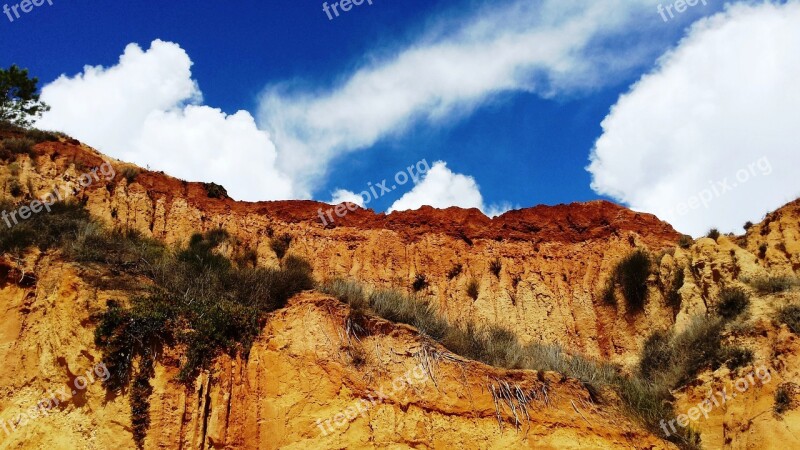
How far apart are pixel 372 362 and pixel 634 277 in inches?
430

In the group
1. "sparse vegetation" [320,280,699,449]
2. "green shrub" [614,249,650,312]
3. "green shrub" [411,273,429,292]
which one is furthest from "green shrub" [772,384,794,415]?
"green shrub" [411,273,429,292]

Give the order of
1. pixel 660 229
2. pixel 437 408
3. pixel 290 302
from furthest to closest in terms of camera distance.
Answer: pixel 660 229, pixel 290 302, pixel 437 408

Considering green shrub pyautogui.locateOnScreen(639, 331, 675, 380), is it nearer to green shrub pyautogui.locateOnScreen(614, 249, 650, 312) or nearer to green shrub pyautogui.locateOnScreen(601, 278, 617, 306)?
green shrub pyautogui.locateOnScreen(614, 249, 650, 312)

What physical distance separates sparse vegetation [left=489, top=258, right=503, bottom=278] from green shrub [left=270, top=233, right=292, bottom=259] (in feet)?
23.3

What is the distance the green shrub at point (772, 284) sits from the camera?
Result: 16469 mm

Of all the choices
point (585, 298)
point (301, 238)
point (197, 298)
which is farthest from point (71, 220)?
point (585, 298)

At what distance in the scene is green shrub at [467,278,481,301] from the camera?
2205 centimetres

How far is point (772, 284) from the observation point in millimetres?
16688

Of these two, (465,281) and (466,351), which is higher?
(465,281)

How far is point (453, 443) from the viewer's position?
12688 millimetres

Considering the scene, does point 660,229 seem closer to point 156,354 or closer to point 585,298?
point 585,298

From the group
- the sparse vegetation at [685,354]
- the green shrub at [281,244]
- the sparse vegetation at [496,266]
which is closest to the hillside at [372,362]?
the sparse vegetation at [685,354]

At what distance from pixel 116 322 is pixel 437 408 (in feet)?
20.8

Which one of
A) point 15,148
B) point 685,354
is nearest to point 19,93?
point 15,148
